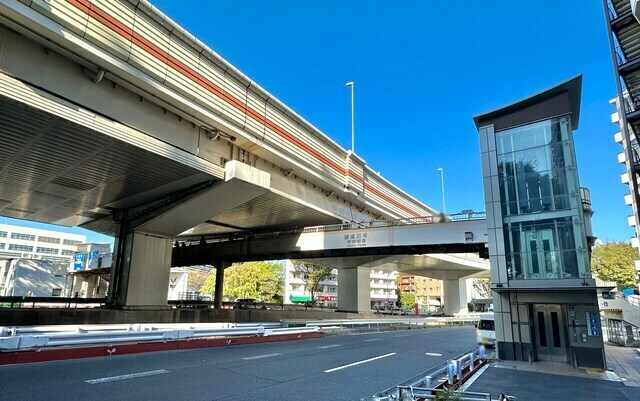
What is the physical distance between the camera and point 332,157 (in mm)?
27609

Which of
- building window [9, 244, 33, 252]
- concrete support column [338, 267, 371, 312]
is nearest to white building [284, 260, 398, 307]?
concrete support column [338, 267, 371, 312]

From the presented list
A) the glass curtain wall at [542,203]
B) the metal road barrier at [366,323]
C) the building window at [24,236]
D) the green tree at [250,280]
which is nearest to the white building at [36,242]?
the building window at [24,236]

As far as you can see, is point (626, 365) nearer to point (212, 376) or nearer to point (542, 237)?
point (542, 237)

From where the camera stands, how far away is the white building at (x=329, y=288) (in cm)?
9100

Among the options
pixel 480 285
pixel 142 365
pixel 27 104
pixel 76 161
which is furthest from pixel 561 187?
pixel 480 285

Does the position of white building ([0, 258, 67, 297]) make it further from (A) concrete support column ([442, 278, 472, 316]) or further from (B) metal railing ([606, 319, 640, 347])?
(B) metal railing ([606, 319, 640, 347])

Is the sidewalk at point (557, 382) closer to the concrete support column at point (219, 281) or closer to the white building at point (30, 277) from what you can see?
the concrete support column at point (219, 281)

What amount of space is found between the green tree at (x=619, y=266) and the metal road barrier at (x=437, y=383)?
50770 mm

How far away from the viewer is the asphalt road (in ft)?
25.0

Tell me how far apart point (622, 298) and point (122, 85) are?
3208 centimetres

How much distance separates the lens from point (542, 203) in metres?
15.0

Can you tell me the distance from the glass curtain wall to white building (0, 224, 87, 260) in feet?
394

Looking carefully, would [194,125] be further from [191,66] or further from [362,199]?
[362,199]

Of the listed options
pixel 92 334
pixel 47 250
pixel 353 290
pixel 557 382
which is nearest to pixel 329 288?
pixel 353 290
